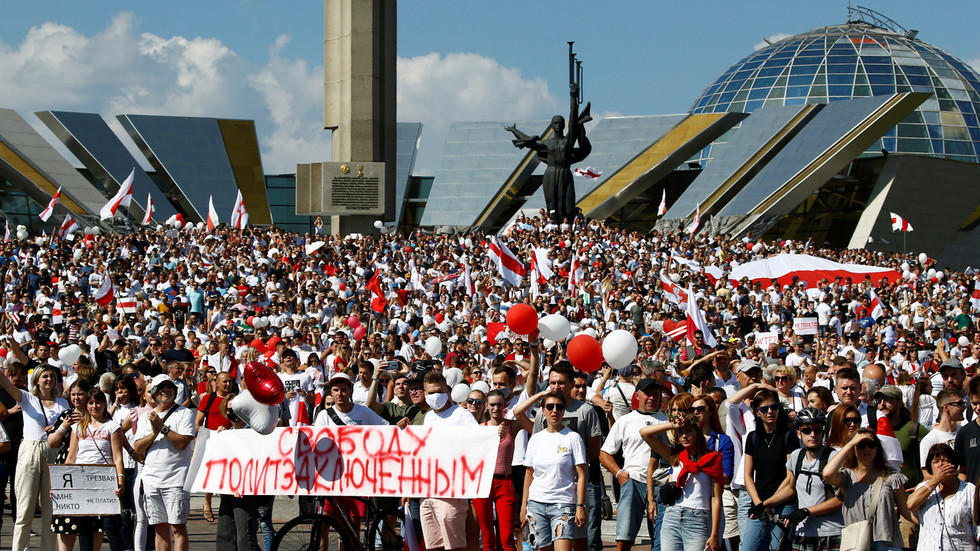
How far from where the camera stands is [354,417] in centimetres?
775

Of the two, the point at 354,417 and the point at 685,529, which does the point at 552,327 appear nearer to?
the point at 354,417

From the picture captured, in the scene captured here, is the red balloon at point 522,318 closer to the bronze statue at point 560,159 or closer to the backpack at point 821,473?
the backpack at point 821,473

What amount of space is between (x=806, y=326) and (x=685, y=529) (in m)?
11.0

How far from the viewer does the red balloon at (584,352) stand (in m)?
8.56

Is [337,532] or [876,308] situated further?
[876,308]

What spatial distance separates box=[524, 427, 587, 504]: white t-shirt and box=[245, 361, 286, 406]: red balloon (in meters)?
1.62

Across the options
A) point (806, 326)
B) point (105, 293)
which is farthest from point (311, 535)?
point (105, 293)

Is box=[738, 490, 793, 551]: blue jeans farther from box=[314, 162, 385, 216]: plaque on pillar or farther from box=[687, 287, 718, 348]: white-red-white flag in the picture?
box=[314, 162, 385, 216]: plaque on pillar

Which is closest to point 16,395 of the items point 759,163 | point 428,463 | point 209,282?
point 428,463

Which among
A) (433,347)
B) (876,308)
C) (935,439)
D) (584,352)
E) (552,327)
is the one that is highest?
(876,308)

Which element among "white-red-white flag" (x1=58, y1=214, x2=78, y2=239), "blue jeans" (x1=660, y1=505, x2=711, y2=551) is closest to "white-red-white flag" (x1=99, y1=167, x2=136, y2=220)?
"white-red-white flag" (x1=58, y1=214, x2=78, y2=239)

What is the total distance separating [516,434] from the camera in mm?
8008

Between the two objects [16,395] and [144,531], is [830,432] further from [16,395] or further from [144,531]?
[16,395]

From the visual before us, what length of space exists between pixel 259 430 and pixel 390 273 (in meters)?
15.5
